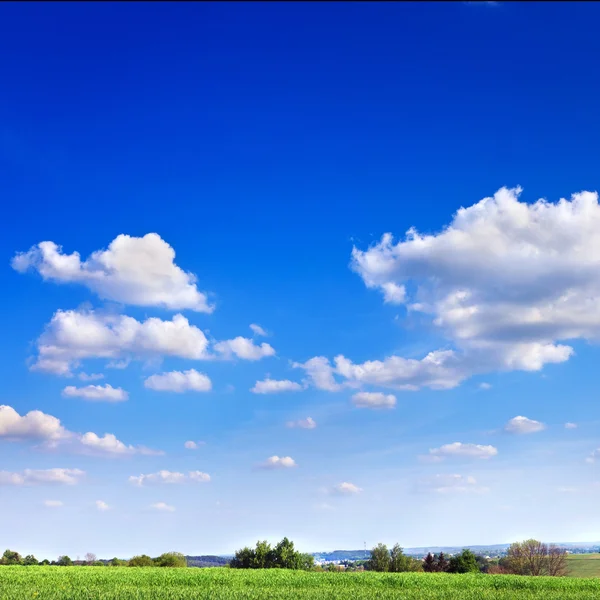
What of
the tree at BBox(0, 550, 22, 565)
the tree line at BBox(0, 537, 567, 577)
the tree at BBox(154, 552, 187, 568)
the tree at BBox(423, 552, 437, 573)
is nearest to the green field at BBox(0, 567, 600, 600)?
the tree line at BBox(0, 537, 567, 577)

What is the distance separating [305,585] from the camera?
3788cm

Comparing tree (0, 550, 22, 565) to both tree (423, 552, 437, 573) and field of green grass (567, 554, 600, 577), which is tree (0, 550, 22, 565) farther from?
field of green grass (567, 554, 600, 577)

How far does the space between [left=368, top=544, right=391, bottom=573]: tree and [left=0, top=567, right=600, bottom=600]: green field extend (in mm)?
49344

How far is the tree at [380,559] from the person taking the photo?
90088 mm

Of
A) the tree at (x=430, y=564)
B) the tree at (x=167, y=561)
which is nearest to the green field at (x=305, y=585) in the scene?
the tree at (x=430, y=564)

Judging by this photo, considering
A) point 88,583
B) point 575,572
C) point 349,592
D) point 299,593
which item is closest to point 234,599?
point 299,593

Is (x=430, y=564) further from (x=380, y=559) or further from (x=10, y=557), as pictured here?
(x=10, y=557)

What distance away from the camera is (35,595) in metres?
25.1

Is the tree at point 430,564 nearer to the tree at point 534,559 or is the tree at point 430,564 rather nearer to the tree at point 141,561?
the tree at point 534,559

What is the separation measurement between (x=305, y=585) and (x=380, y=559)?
191ft

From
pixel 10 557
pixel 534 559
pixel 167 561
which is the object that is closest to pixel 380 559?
pixel 534 559

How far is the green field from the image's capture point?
27.5m

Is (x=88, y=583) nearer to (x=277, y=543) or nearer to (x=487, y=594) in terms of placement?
(x=487, y=594)

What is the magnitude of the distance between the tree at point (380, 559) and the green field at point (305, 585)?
49344mm
